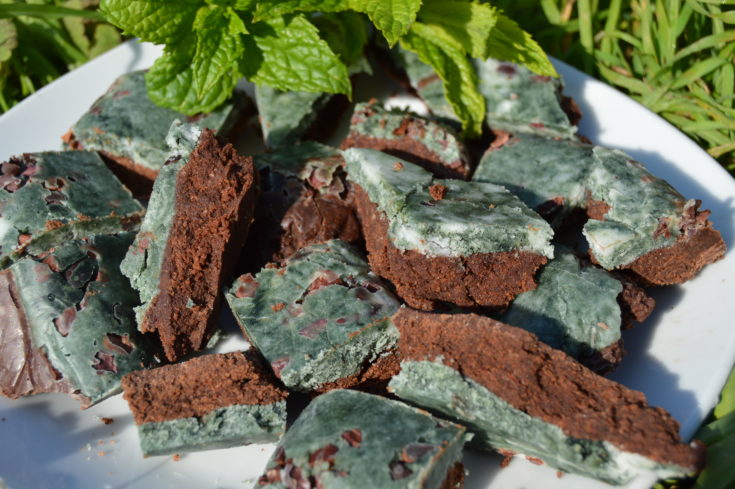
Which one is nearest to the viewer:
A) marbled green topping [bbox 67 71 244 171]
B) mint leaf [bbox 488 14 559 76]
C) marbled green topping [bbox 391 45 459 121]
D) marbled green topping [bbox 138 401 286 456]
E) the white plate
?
marbled green topping [bbox 138 401 286 456]

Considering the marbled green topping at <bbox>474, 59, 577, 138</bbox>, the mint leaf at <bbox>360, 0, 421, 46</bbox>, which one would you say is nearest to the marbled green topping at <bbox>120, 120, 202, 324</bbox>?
the mint leaf at <bbox>360, 0, 421, 46</bbox>

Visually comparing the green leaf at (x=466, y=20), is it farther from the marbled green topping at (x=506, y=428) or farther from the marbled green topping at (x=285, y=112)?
the marbled green topping at (x=506, y=428)

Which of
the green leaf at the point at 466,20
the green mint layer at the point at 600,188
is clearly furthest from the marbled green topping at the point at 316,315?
the green leaf at the point at 466,20

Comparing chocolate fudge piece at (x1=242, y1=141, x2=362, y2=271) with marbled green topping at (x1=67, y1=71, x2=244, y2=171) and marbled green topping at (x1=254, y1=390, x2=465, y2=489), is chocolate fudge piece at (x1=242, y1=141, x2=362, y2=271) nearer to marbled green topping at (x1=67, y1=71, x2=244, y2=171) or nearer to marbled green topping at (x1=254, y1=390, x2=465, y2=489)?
marbled green topping at (x1=67, y1=71, x2=244, y2=171)

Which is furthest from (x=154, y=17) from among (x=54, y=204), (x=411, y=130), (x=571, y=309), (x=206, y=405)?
(x=571, y=309)

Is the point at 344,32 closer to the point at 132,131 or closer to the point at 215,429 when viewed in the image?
the point at 132,131
